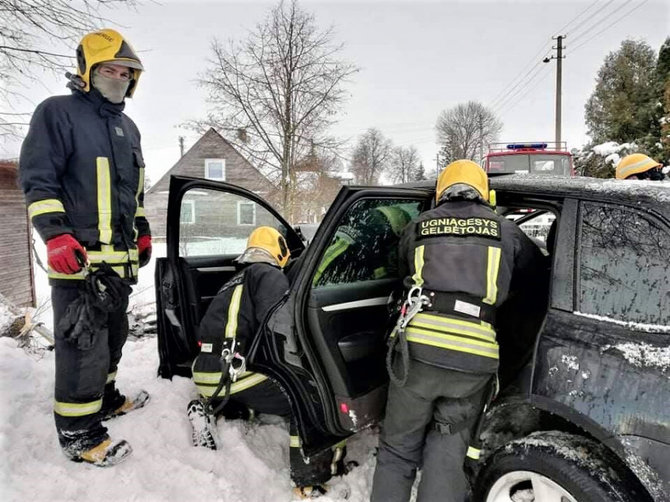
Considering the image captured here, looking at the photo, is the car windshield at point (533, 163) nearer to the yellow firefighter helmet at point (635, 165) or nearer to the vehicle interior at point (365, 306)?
the yellow firefighter helmet at point (635, 165)

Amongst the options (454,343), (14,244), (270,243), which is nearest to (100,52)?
(270,243)

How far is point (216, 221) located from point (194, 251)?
1.01 ft

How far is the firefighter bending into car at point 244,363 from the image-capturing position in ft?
7.96

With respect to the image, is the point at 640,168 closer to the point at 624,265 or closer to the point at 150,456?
the point at 624,265

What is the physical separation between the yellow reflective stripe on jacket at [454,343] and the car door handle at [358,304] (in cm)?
43

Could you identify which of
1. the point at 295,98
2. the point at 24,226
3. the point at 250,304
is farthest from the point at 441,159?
the point at 250,304

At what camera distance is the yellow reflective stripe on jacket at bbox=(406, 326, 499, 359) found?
1.96 m

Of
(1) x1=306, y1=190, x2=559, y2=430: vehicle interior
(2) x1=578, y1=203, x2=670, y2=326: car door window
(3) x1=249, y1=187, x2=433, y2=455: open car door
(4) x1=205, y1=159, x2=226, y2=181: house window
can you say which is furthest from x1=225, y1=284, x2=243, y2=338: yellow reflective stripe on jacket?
(4) x1=205, y1=159, x2=226, y2=181: house window

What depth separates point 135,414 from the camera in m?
2.75

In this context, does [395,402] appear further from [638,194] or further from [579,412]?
[638,194]

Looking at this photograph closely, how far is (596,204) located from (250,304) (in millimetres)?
1816

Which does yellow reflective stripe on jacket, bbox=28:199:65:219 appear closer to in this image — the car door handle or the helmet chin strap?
the helmet chin strap

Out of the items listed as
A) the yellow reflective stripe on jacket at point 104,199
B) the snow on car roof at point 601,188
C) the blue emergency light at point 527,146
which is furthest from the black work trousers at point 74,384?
the blue emergency light at point 527,146

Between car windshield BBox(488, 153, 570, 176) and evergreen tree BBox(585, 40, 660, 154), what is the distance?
Answer: 1063cm
